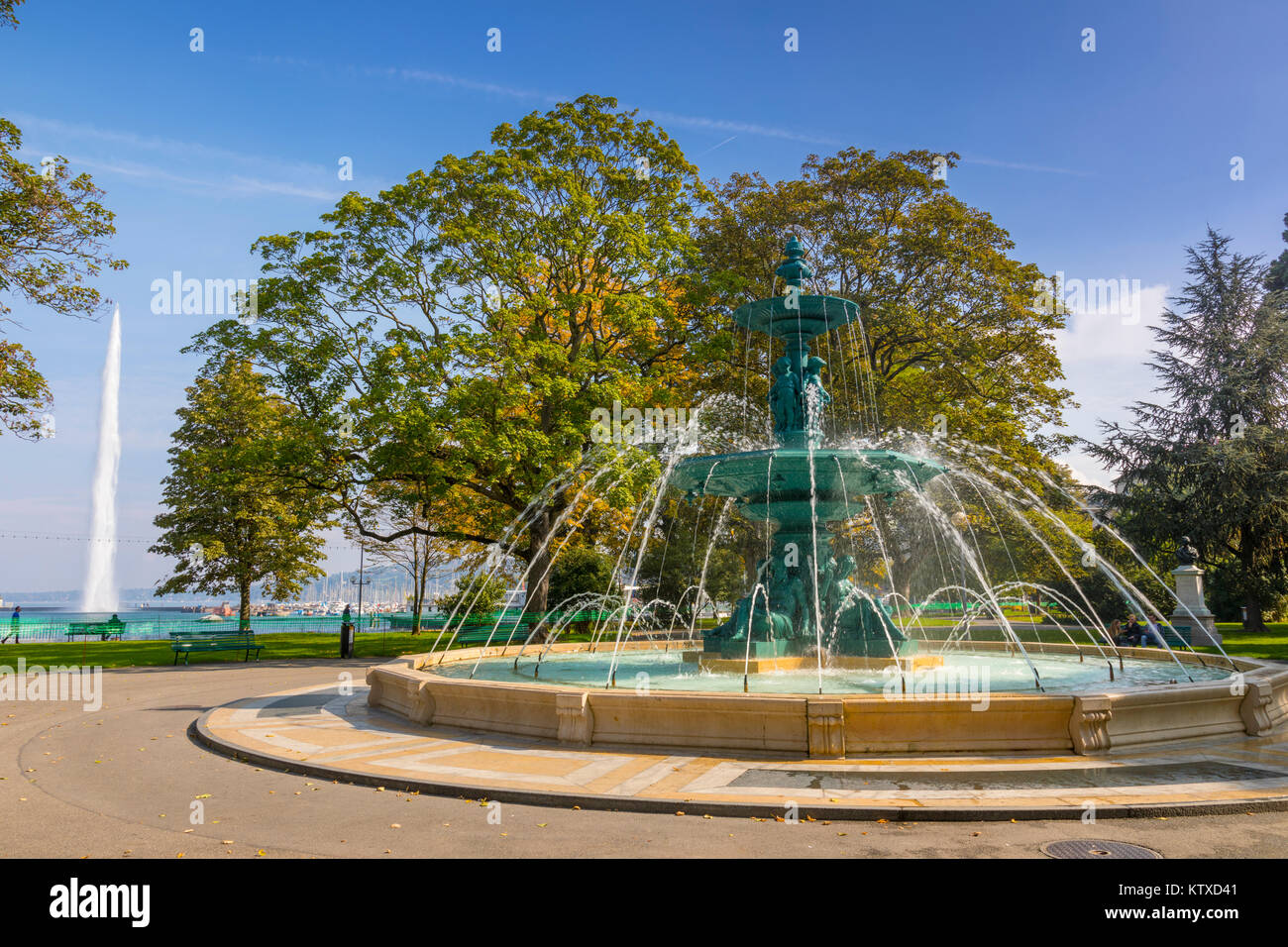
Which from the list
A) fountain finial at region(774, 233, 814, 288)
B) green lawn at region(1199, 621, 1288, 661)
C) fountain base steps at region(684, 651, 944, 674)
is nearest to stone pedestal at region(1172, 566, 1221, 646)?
green lawn at region(1199, 621, 1288, 661)

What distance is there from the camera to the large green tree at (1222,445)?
33875 mm

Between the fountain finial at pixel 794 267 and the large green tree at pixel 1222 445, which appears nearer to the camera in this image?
the fountain finial at pixel 794 267

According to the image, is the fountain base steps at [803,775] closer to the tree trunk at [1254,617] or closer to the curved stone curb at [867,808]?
the curved stone curb at [867,808]

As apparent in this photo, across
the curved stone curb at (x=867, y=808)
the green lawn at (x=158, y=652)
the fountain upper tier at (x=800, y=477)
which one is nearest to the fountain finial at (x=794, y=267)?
the fountain upper tier at (x=800, y=477)

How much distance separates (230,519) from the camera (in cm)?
3556

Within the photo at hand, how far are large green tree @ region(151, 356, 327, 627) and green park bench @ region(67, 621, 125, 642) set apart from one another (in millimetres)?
3340

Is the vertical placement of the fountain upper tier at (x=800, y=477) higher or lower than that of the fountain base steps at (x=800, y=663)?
higher

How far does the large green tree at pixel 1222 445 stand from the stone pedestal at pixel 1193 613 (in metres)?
9.58

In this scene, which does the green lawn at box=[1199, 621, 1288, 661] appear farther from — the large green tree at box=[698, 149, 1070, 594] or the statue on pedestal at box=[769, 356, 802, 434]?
the statue on pedestal at box=[769, 356, 802, 434]

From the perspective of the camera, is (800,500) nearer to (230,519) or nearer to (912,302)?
(912,302)

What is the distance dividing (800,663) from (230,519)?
29965 mm
